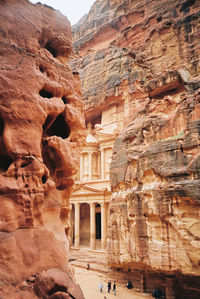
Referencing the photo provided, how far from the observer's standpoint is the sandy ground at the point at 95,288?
1284cm

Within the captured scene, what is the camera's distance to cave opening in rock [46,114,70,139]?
20.2ft

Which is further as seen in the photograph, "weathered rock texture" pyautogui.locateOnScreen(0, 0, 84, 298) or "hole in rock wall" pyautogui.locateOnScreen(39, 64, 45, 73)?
"hole in rock wall" pyautogui.locateOnScreen(39, 64, 45, 73)

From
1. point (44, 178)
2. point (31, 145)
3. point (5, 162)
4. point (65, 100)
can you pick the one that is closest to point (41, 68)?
point (65, 100)

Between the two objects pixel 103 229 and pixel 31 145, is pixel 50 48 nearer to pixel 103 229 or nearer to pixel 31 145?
pixel 31 145

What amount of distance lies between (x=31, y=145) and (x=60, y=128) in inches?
70.2

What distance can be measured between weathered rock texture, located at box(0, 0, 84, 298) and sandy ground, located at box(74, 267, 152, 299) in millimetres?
9337

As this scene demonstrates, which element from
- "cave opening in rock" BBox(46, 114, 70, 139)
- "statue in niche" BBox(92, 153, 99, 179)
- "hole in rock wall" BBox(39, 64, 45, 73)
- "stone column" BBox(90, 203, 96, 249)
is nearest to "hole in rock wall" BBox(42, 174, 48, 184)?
"cave opening in rock" BBox(46, 114, 70, 139)

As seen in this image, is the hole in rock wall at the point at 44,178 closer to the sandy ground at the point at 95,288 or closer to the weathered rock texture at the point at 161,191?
the weathered rock texture at the point at 161,191

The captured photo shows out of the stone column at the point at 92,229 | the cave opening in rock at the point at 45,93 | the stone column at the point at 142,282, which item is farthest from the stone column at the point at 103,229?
the cave opening in rock at the point at 45,93

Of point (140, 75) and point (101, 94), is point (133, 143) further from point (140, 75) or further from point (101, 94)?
point (101, 94)

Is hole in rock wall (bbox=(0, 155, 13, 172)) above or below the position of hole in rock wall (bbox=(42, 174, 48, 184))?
above

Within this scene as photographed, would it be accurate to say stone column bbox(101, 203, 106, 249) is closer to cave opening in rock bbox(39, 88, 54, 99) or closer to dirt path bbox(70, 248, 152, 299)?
dirt path bbox(70, 248, 152, 299)

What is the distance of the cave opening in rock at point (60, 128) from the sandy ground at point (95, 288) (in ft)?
35.0

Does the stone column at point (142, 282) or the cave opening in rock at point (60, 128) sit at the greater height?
the cave opening in rock at point (60, 128)
